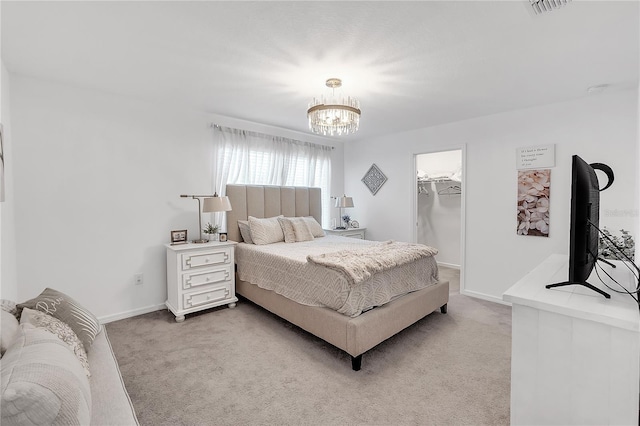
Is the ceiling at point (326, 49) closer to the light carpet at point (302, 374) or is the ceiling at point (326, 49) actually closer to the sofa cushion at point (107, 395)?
the sofa cushion at point (107, 395)

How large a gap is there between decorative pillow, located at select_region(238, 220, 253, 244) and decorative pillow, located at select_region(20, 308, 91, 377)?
2.48m

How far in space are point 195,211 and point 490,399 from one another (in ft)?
11.2

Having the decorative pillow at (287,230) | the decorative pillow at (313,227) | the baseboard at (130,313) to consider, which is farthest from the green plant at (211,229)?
the decorative pillow at (313,227)

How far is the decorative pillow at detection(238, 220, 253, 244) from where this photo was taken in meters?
3.91

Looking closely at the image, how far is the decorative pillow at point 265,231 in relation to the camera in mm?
3781

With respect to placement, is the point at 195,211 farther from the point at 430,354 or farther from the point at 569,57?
the point at 569,57

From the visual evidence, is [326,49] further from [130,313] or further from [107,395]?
[130,313]

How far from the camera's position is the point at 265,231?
3.84 metres

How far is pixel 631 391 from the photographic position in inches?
36.9

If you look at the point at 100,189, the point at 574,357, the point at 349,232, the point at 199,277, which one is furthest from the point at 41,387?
the point at 349,232

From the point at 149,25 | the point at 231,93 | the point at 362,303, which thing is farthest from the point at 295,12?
the point at 362,303

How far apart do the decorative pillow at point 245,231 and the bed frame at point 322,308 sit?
0.06 meters

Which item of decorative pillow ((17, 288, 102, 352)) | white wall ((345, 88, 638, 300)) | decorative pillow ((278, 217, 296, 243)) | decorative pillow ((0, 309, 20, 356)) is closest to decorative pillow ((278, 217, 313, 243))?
decorative pillow ((278, 217, 296, 243))

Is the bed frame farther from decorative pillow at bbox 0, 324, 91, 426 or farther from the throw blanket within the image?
decorative pillow at bbox 0, 324, 91, 426
